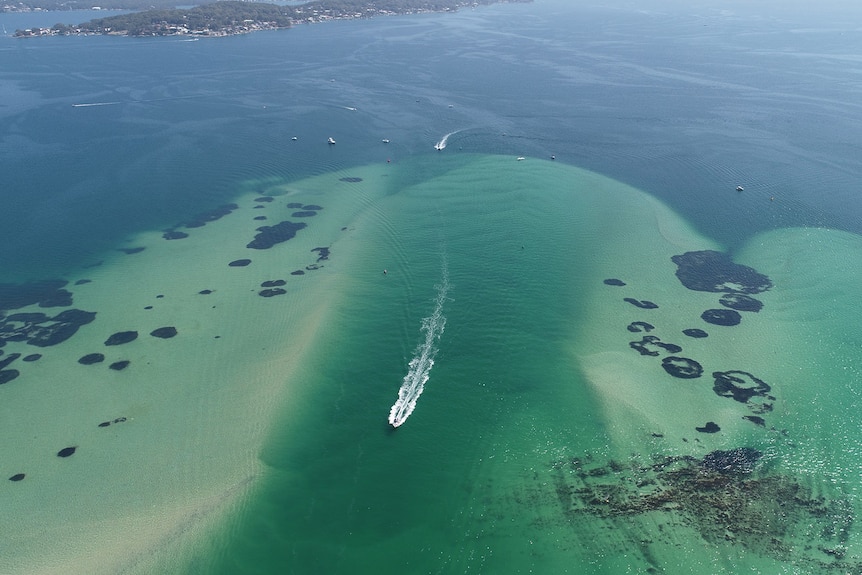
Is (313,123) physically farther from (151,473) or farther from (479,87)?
(151,473)

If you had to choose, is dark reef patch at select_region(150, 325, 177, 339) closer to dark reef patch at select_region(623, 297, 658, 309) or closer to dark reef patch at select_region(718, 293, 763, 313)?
dark reef patch at select_region(623, 297, 658, 309)

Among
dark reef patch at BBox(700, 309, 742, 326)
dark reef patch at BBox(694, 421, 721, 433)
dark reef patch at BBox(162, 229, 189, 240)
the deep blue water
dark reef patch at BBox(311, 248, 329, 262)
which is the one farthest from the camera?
the deep blue water

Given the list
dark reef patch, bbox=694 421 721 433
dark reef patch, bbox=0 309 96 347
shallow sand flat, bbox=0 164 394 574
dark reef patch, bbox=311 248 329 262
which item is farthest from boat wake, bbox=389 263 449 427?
dark reef patch, bbox=0 309 96 347

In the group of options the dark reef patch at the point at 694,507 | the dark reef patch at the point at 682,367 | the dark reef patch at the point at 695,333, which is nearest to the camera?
the dark reef patch at the point at 694,507

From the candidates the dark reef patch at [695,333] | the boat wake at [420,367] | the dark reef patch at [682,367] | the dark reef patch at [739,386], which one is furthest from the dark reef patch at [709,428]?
the boat wake at [420,367]

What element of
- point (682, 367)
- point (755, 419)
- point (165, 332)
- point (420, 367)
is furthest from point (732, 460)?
point (165, 332)

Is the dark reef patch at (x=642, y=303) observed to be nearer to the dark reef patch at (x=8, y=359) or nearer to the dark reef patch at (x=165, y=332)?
the dark reef patch at (x=165, y=332)

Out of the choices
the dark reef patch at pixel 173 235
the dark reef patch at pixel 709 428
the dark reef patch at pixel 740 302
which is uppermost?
the dark reef patch at pixel 740 302
